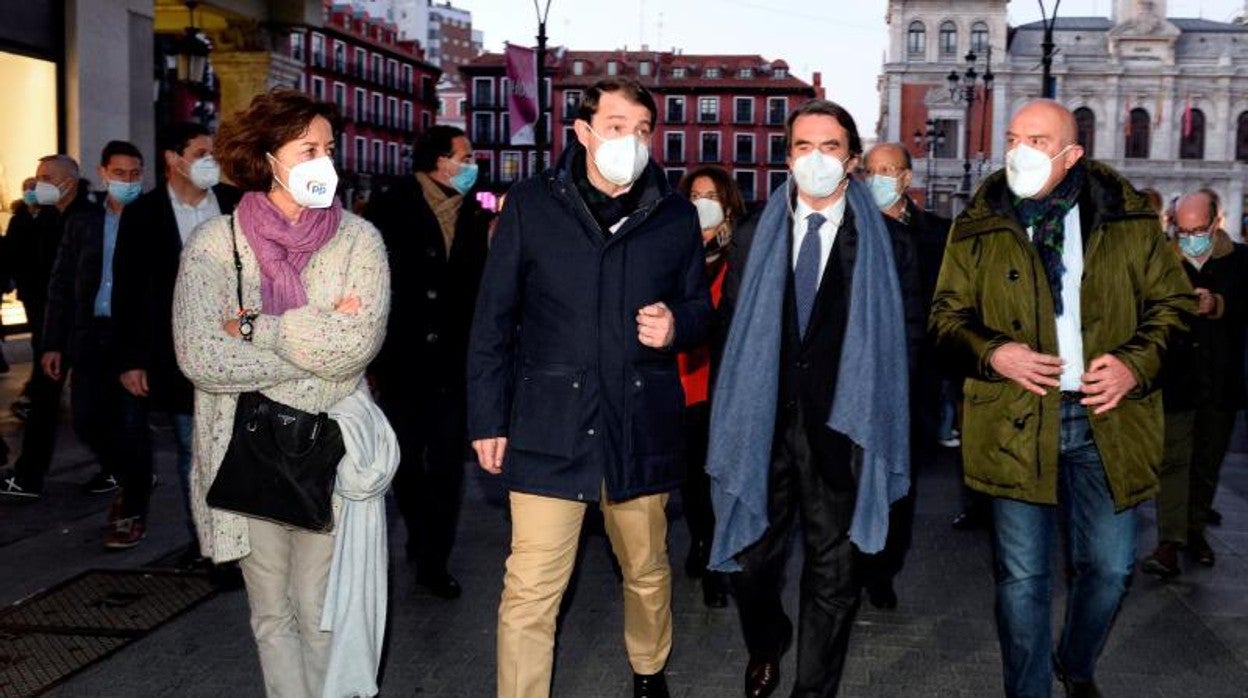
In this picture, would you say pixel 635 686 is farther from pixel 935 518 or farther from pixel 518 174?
pixel 518 174

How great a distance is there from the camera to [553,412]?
3.76m

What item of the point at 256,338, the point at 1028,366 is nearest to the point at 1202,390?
the point at 1028,366

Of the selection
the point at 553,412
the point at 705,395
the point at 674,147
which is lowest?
the point at 705,395

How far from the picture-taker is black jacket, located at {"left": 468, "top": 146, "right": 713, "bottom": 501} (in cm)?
377

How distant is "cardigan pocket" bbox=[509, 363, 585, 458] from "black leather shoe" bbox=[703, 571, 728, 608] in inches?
77.4

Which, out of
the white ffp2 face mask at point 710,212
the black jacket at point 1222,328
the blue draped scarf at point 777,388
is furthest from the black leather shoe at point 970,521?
the blue draped scarf at point 777,388

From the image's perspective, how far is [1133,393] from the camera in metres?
3.82

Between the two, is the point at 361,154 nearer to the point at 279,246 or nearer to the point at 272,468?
the point at 279,246

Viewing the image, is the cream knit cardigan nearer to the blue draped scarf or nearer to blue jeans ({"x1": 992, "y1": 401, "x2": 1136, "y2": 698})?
the blue draped scarf

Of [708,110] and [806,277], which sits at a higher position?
[708,110]

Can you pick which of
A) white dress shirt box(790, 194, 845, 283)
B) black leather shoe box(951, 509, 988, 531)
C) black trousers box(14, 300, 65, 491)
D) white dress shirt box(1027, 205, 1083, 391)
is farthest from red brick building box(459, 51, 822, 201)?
white dress shirt box(1027, 205, 1083, 391)

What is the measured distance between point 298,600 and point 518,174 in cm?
8560

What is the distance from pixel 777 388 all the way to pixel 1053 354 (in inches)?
32.5

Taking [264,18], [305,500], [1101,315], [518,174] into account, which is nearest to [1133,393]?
[1101,315]
